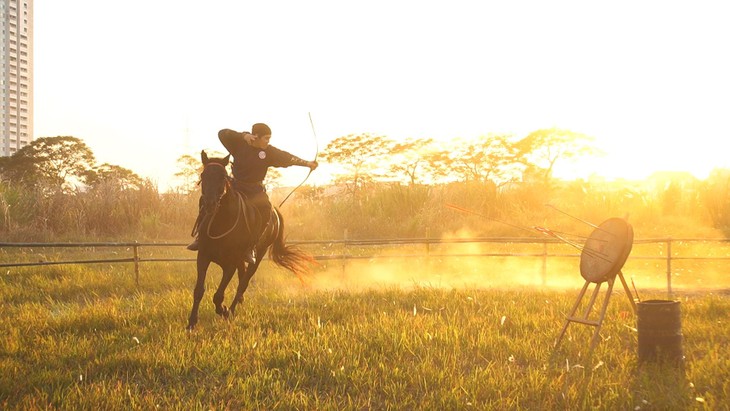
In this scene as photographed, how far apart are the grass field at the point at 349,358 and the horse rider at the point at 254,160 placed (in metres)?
1.68

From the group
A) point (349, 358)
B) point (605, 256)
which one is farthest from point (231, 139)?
point (605, 256)

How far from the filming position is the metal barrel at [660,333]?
606 cm

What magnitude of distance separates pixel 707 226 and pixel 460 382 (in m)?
21.2

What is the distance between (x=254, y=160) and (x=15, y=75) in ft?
456

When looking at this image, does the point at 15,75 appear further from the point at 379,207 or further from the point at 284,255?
the point at 284,255

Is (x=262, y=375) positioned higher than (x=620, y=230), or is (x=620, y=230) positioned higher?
(x=620, y=230)

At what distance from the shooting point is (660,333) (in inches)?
240

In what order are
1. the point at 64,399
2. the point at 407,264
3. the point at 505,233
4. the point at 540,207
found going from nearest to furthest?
1. the point at 64,399
2. the point at 407,264
3. the point at 505,233
4. the point at 540,207

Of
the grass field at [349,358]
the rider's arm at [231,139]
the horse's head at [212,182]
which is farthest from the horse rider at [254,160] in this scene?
the grass field at [349,358]

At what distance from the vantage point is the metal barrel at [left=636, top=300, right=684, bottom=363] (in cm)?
606

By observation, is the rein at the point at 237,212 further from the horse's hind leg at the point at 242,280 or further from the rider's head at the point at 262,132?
the horse's hind leg at the point at 242,280

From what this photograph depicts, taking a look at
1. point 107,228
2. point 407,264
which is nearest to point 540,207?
point 407,264

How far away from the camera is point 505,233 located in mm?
23531

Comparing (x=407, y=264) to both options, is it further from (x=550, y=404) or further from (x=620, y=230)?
(x=550, y=404)
